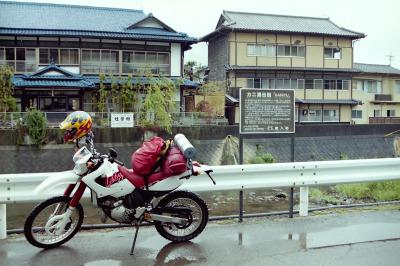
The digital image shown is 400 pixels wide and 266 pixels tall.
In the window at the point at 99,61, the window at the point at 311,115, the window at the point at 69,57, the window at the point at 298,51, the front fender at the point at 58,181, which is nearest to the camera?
the front fender at the point at 58,181

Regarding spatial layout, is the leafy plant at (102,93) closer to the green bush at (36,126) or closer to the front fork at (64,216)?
the green bush at (36,126)

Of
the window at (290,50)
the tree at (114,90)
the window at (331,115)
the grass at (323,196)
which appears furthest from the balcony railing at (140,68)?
the grass at (323,196)

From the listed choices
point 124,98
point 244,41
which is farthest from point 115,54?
point 244,41

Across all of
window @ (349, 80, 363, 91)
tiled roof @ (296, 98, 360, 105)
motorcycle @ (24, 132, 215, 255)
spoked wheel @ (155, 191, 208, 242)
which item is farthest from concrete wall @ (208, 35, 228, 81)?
motorcycle @ (24, 132, 215, 255)

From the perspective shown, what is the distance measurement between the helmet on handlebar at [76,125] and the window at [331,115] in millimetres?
32091

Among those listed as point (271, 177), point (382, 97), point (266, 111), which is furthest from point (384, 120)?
point (271, 177)

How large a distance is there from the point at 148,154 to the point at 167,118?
18.5 metres

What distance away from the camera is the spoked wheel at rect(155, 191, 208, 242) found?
4855 millimetres

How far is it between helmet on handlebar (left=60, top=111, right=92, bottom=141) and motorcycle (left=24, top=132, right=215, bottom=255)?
0.44 feet

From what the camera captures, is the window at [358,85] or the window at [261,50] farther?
the window at [358,85]

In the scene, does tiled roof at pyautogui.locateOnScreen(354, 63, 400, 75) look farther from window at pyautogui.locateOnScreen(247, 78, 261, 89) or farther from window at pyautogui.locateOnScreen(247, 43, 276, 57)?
window at pyautogui.locateOnScreen(247, 78, 261, 89)

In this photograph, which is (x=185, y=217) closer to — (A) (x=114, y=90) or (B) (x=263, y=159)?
(B) (x=263, y=159)

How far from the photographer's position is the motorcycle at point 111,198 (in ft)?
14.9

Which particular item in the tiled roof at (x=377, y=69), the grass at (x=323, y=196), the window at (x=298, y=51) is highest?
the window at (x=298, y=51)
